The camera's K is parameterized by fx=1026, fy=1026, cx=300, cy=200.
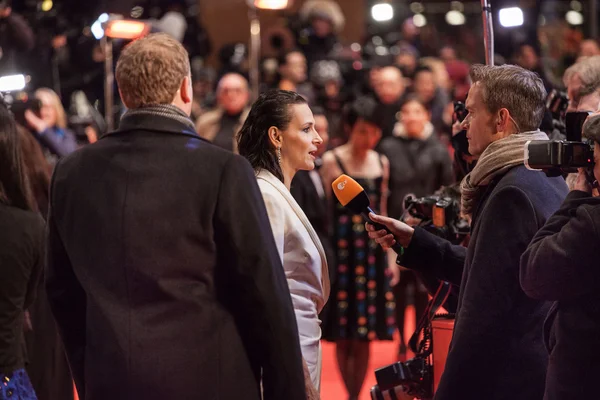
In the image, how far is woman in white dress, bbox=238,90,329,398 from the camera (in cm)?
314

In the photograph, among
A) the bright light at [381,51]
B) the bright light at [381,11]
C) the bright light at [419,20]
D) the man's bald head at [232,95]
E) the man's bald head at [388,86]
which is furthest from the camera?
the bright light at [419,20]

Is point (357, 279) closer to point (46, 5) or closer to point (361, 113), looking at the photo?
point (361, 113)

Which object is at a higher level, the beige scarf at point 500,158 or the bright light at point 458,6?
the bright light at point 458,6

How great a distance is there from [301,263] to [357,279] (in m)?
3.14

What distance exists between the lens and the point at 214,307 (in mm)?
2520

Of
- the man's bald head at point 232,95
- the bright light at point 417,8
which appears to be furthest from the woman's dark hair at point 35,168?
the bright light at point 417,8

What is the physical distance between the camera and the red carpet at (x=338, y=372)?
248 inches

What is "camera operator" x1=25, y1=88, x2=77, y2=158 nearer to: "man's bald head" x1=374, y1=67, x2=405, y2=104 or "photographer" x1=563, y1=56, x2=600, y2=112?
"man's bald head" x1=374, y1=67, x2=405, y2=104

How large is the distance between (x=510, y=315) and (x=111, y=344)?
1.16 m

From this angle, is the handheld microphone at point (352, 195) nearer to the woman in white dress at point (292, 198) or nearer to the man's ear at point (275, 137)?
the woman in white dress at point (292, 198)

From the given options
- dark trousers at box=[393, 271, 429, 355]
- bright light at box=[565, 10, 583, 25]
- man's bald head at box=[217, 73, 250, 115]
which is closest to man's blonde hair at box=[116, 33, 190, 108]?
dark trousers at box=[393, 271, 429, 355]

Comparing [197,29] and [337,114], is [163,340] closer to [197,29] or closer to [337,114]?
[337,114]

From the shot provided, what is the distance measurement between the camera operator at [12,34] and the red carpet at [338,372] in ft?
11.1

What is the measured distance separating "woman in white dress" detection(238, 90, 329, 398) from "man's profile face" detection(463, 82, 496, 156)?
21.2 inches
